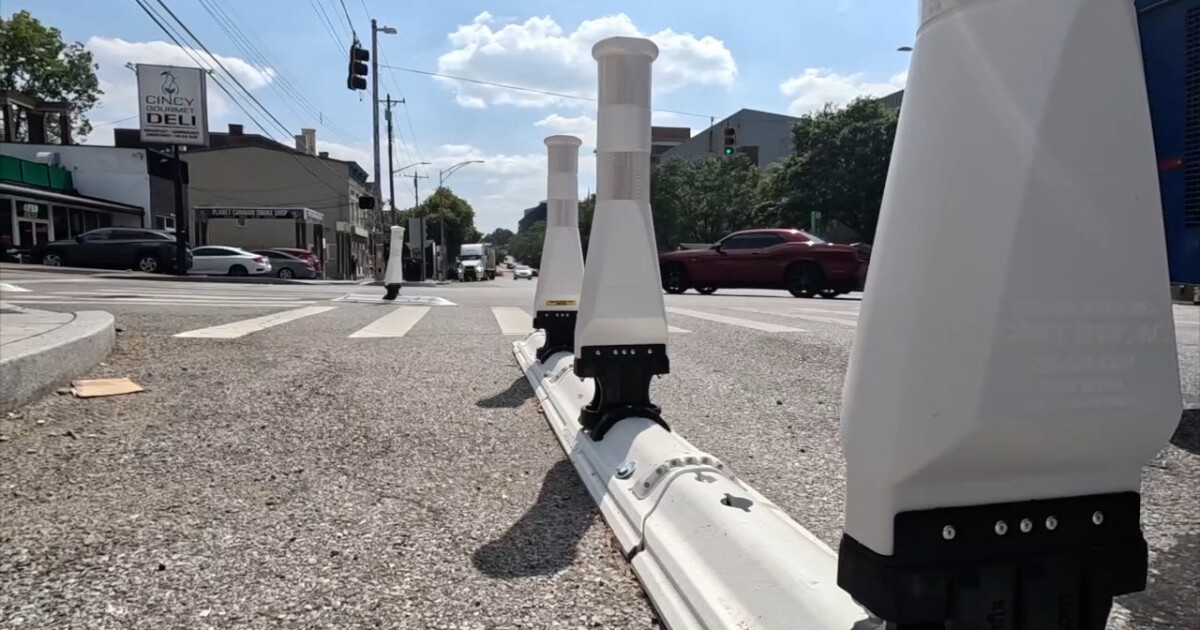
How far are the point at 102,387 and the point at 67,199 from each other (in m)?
32.9

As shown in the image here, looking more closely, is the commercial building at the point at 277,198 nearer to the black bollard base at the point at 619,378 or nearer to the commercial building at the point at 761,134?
the commercial building at the point at 761,134

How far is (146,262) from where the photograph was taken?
23312 millimetres

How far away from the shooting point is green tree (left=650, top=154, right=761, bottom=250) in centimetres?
4981

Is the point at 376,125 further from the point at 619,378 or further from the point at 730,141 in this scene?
the point at 619,378

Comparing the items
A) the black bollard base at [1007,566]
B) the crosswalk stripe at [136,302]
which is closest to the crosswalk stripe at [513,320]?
the crosswalk stripe at [136,302]

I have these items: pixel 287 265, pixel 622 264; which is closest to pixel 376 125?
pixel 287 265

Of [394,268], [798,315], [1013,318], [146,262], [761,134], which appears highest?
[761,134]

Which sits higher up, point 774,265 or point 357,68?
point 357,68

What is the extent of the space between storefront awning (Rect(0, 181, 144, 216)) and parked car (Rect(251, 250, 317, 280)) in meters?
8.12

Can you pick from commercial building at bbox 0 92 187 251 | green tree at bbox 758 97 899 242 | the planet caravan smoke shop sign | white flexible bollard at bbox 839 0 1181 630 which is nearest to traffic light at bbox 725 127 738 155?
green tree at bbox 758 97 899 242

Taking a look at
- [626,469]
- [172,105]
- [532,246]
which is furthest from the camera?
[532,246]

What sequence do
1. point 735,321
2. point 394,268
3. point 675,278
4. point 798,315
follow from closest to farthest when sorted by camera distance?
point 735,321, point 798,315, point 394,268, point 675,278

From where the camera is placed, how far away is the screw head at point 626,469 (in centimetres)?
255

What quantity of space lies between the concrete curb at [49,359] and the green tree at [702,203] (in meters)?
45.6
